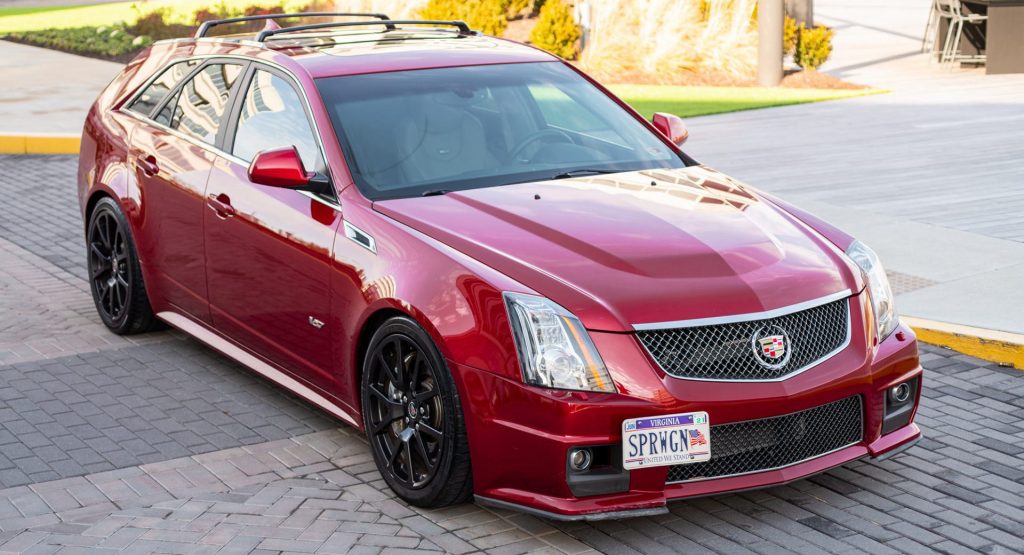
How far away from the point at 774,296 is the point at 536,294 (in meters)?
0.86

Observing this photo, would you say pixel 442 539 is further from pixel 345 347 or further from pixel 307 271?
pixel 307 271

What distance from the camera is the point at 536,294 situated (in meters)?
4.82

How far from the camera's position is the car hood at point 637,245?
4812 millimetres

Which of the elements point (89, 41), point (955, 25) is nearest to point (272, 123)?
point (955, 25)

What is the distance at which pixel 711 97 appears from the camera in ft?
57.0

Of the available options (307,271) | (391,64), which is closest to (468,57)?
(391,64)

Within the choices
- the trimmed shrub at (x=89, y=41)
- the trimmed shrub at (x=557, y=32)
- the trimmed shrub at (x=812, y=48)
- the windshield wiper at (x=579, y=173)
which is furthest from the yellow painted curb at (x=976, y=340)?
the trimmed shrub at (x=89, y=41)

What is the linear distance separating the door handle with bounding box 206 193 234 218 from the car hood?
1128 mm

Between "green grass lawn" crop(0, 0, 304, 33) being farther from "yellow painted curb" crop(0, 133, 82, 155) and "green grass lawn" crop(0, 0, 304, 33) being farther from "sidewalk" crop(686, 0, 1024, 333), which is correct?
"sidewalk" crop(686, 0, 1024, 333)

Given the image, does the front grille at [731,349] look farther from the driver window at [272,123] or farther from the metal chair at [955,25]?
the metal chair at [955,25]

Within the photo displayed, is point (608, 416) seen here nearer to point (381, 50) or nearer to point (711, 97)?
point (381, 50)

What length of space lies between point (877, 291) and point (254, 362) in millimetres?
2914

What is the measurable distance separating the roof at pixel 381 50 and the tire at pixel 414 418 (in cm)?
155

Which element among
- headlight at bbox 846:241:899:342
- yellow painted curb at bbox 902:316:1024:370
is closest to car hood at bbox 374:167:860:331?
headlight at bbox 846:241:899:342
